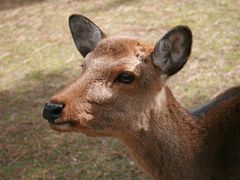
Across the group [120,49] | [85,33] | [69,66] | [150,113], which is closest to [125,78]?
[120,49]

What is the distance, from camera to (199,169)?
4.45 m

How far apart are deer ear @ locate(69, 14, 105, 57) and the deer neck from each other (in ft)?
2.90

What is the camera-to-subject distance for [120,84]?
13.4ft

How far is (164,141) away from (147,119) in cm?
29

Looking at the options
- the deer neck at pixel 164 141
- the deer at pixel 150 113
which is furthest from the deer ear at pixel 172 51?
the deer neck at pixel 164 141

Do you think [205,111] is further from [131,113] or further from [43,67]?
[43,67]

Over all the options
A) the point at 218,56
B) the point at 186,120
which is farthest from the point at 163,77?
the point at 218,56

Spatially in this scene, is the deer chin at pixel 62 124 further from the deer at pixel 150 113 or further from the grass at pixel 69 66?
the grass at pixel 69 66

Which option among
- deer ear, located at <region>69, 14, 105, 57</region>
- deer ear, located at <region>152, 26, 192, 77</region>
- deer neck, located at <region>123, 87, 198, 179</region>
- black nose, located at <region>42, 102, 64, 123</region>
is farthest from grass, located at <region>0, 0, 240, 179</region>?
black nose, located at <region>42, 102, 64, 123</region>

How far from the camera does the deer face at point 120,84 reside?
404cm

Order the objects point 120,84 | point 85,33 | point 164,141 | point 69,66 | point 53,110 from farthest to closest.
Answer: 1. point 69,66
2. point 85,33
3. point 164,141
4. point 120,84
5. point 53,110

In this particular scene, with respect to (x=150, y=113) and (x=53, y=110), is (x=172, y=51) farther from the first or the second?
(x=53, y=110)

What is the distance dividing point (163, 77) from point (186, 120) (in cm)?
56

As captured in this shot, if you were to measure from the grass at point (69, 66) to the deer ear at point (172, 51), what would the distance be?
224 centimetres
